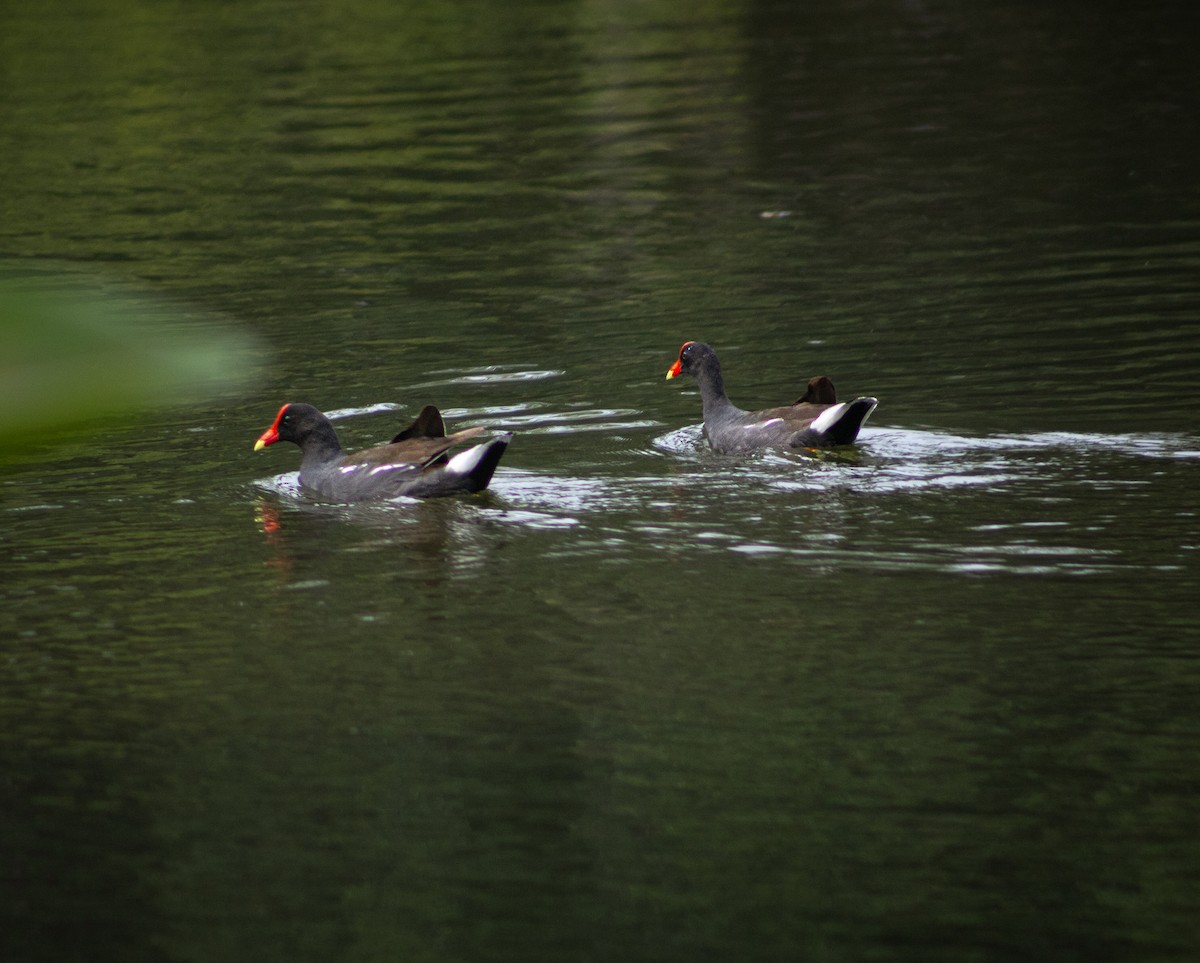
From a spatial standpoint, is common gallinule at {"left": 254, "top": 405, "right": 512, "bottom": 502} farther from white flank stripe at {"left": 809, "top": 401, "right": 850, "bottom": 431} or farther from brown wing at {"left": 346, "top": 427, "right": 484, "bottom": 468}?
white flank stripe at {"left": 809, "top": 401, "right": 850, "bottom": 431}

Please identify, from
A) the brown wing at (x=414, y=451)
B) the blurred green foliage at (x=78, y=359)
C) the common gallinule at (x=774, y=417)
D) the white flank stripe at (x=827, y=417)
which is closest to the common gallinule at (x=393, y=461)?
the brown wing at (x=414, y=451)

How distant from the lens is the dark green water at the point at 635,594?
527 centimetres

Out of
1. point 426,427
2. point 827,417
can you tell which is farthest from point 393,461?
point 827,417

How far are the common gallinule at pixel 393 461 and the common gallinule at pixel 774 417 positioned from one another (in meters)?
1.66

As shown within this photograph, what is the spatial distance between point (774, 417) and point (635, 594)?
115 inches

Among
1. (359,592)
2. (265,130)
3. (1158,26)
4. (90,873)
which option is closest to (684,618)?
(359,592)

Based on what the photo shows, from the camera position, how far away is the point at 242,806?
20.0ft

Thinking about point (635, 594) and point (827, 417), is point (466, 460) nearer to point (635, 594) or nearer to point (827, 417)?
point (635, 594)

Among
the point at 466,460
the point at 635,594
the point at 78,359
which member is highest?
the point at 78,359

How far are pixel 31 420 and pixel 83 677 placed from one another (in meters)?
6.41

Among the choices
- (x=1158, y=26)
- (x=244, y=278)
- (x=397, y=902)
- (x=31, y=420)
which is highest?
(x=1158, y=26)

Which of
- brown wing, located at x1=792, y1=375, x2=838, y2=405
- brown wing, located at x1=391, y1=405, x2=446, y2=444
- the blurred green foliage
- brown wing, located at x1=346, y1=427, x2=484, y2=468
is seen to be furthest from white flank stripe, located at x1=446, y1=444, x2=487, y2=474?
the blurred green foliage

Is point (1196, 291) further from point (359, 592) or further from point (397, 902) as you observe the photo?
point (397, 902)

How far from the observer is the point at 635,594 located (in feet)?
27.9
